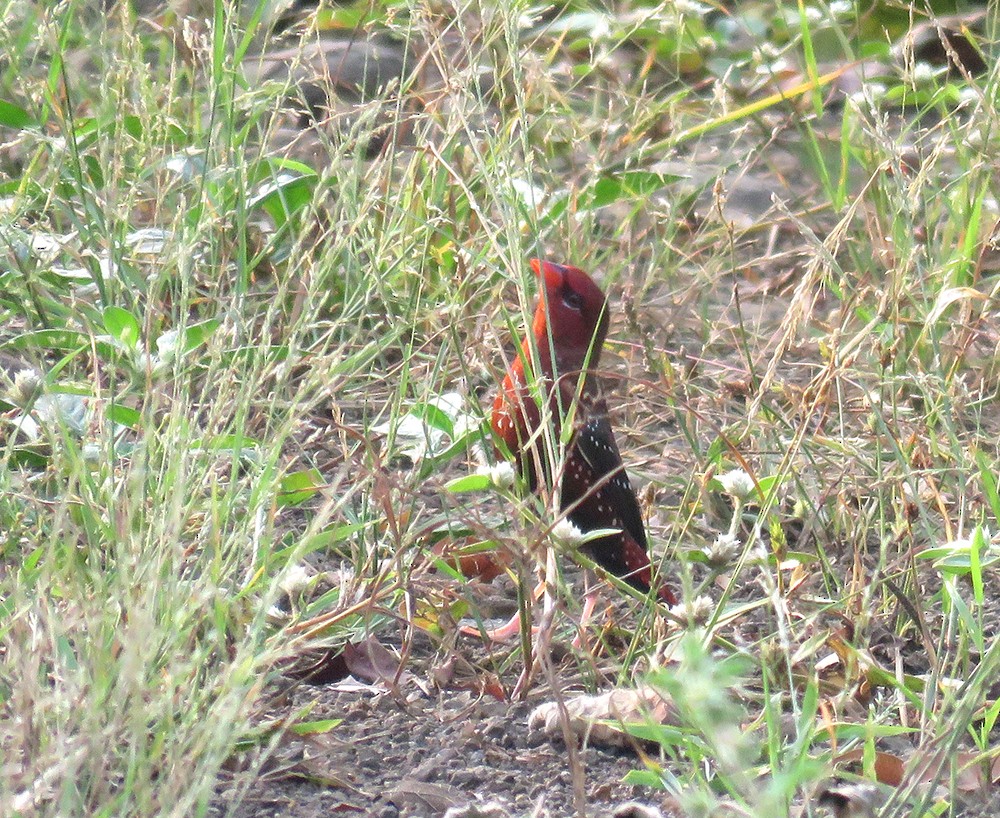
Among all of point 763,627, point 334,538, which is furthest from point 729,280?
point 334,538

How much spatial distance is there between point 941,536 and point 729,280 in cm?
183

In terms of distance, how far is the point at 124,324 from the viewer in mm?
2561

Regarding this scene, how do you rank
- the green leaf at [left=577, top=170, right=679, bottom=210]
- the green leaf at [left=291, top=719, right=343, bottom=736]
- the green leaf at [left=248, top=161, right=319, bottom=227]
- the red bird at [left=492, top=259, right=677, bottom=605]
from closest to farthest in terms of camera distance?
the green leaf at [left=291, top=719, right=343, bottom=736], the red bird at [left=492, top=259, right=677, bottom=605], the green leaf at [left=248, top=161, right=319, bottom=227], the green leaf at [left=577, top=170, right=679, bottom=210]

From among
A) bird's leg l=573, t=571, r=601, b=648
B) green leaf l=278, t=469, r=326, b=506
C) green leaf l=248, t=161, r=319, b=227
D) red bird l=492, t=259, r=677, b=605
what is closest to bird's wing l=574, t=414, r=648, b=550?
red bird l=492, t=259, r=677, b=605

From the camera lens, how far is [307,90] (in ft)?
17.9

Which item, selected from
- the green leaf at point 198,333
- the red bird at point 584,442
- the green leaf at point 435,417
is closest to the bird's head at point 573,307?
the red bird at point 584,442

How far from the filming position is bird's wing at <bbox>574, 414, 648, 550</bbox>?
10.1ft

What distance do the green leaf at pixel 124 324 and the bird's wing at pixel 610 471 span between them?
3.10 ft

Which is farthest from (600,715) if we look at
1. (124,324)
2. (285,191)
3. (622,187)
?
(622,187)

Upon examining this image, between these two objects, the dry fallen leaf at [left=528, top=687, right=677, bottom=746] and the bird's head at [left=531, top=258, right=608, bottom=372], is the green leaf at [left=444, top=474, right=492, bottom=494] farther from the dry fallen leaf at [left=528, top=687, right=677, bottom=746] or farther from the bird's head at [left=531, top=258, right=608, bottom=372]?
the bird's head at [left=531, top=258, right=608, bottom=372]

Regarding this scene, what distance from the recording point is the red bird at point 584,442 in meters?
3.06

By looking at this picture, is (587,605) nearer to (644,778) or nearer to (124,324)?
(644,778)

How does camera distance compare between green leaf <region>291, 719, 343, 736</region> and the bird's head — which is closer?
green leaf <region>291, 719, 343, 736</region>

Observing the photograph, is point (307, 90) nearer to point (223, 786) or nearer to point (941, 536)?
point (941, 536)
